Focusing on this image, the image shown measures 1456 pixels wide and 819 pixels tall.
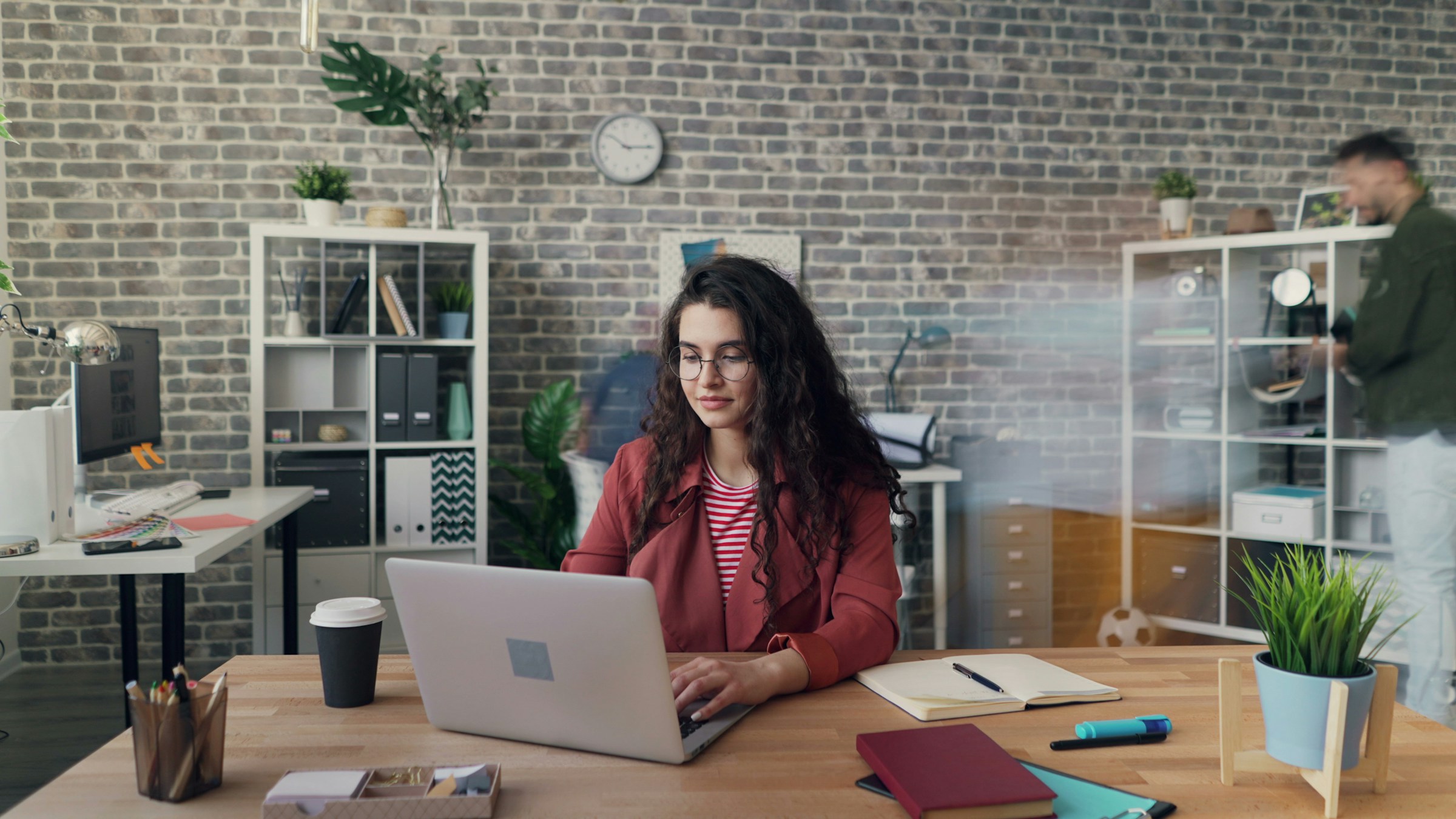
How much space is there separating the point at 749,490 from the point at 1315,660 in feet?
3.00

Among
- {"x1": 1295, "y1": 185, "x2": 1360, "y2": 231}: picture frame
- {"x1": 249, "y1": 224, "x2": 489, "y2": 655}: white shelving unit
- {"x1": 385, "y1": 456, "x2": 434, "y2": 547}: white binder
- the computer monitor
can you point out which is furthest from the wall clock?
{"x1": 1295, "y1": 185, "x2": 1360, "y2": 231}: picture frame

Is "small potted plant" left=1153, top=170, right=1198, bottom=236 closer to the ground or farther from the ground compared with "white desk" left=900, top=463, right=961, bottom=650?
farther from the ground

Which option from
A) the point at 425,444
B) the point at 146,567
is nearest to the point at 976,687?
the point at 146,567

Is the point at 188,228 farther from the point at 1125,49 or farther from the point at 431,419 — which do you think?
the point at 1125,49

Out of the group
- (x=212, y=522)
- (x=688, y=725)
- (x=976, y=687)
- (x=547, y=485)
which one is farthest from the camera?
(x=547, y=485)

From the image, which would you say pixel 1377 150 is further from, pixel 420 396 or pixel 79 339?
pixel 79 339

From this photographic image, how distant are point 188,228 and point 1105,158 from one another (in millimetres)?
3810

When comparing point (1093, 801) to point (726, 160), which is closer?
point (1093, 801)

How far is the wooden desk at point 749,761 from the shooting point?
928 mm

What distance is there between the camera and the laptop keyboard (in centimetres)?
111

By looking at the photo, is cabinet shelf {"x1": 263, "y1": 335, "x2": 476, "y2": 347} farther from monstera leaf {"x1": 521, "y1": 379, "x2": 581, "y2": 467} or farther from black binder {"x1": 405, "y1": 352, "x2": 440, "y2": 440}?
monstera leaf {"x1": 521, "y1": 379, "x2": 581, "y2": 467}

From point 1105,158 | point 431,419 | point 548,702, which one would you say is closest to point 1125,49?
point 1105,158

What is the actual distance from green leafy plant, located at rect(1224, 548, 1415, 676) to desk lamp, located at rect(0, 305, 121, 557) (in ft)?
8.20

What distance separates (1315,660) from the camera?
942mm
